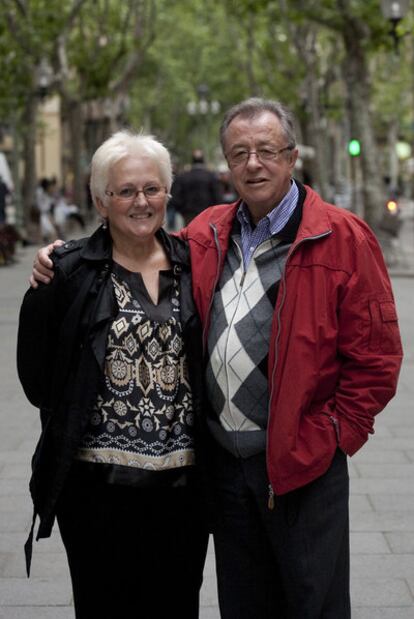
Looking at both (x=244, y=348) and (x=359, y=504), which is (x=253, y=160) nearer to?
(x=244, y=348)

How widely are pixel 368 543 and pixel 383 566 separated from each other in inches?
13.3

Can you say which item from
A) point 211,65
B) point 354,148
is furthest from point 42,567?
point 211,65

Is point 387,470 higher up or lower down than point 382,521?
lower down

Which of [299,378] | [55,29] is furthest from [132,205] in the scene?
[55,29]

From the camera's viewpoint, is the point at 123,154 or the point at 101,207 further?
the point at 101,207

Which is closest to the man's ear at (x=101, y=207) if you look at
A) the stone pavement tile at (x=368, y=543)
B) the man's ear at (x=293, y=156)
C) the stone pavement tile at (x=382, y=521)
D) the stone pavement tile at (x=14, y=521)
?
the man's ear at (x=293, y=156)

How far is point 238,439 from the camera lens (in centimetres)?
338

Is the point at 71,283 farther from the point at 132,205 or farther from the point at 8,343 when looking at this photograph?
the point at 8,343

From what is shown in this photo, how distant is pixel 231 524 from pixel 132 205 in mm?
899

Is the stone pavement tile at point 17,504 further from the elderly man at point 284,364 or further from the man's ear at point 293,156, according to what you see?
the man's ear at point 293,156

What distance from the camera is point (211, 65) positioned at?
209ft

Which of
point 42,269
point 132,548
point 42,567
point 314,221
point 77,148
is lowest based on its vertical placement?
point 77,148

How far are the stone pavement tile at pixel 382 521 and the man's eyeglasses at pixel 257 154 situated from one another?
2807mm

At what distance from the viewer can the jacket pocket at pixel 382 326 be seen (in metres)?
3.36
